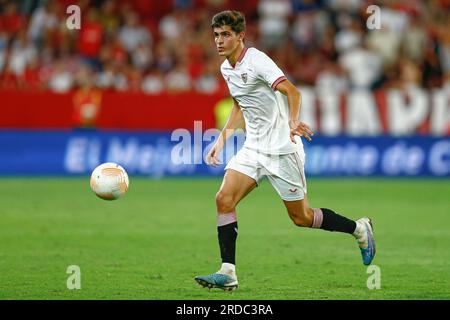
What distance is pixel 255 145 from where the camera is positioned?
8.20m

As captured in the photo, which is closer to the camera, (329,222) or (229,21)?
(229,21)

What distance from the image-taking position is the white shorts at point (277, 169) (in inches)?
319

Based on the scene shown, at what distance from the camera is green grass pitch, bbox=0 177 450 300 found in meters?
7.80

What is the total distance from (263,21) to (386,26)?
286 cm

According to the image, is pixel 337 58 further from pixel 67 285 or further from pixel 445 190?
pixel 67 285

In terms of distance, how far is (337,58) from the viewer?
21047mm

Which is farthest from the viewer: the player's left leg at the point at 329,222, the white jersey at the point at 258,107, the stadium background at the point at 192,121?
the stadium background at the point at 192,121

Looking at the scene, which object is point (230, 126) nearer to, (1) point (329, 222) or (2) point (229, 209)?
(2) point (229, 209)

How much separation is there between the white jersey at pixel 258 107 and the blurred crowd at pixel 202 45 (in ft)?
35.4

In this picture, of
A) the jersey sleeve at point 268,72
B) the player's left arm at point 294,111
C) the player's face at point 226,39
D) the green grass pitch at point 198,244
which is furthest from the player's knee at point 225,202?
the player's face at point 226,39

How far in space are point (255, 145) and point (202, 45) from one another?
43.3 ft

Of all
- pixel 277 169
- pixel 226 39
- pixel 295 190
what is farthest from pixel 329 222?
pixel 226 39

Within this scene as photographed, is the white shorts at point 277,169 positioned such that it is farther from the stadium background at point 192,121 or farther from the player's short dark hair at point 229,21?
the stadium background at point 192,121
